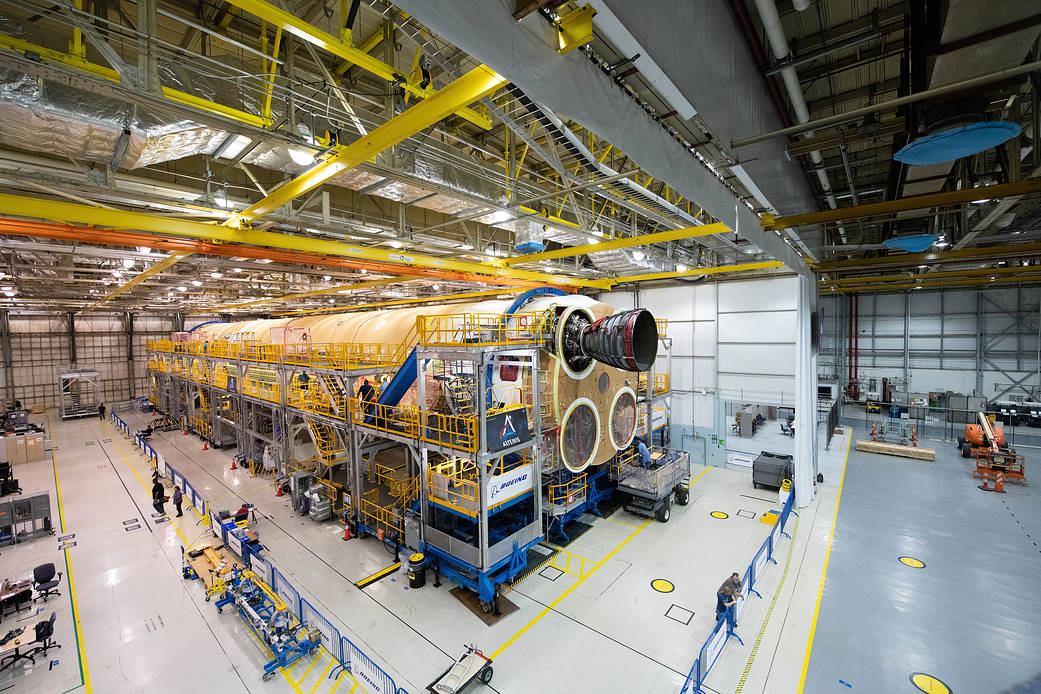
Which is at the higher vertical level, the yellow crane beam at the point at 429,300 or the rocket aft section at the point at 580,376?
the yellow crane beam at the point at 429,300

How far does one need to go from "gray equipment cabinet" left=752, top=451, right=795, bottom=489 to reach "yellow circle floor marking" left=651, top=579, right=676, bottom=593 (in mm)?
8398

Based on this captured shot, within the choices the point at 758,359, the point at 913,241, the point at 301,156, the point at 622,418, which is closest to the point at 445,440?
the point at 622,418

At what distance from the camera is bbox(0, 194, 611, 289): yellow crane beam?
778 centimetres

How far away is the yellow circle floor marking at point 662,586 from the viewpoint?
991cm

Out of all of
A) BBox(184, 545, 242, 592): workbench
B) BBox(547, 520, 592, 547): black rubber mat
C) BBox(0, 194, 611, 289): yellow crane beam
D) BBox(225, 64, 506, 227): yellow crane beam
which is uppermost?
BBox(225, 64, 506, 227): yellow crane beam

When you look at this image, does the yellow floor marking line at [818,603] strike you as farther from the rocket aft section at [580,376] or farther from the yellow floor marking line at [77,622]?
the yellow floor marking line at [77,622]

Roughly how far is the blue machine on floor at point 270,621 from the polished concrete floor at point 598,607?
9.5 inches

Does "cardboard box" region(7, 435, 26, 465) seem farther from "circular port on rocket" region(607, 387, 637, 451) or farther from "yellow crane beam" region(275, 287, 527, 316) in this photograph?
"circular port on rocket" region(607, 387, 637, 451)

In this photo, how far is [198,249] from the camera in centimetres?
1109

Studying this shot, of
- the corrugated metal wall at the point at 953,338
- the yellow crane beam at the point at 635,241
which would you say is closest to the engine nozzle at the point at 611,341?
the yellow crane beam at the point at 635,241

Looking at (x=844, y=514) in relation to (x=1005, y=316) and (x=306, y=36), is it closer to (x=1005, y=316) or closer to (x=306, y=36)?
(x=306, y=36)

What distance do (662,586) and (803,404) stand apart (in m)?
9.14

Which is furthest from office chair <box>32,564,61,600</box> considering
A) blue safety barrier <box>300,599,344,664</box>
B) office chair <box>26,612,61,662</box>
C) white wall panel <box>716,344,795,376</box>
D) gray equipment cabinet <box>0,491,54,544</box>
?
white wall panel <box>716,344,795,376</box>

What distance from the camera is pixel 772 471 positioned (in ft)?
52.7
